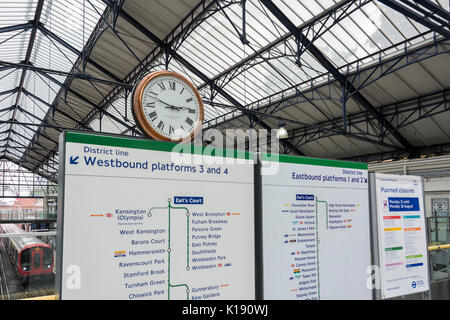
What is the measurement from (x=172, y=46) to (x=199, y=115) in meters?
13.9

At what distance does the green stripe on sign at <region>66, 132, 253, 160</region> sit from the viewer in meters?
1.95

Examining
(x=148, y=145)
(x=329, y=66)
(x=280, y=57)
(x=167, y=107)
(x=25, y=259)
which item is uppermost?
(x=280, y=57)

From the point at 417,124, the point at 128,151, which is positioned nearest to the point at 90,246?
the point at 128,151

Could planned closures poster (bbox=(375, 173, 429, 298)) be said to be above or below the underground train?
above

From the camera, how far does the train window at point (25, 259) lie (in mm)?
12859

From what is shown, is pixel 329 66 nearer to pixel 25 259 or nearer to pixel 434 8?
pixel 434 8

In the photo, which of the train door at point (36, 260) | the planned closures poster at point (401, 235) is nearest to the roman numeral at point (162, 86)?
the planned closures poster at point (401, 235)

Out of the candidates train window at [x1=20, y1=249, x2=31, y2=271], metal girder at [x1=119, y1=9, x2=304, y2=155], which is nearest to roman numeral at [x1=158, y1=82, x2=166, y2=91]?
metal girder at [x1=119, y1=9, x2=304, y2=155]

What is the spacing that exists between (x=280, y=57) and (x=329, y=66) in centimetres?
207

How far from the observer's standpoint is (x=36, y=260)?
12234mm

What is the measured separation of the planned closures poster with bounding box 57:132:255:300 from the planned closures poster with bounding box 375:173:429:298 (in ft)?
4.69

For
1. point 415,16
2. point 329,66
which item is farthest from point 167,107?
point 329,66

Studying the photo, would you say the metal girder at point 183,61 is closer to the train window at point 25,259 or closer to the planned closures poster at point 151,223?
the train window at point 25,259

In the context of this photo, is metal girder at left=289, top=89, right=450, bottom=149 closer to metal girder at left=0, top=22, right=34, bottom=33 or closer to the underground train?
the underground train
